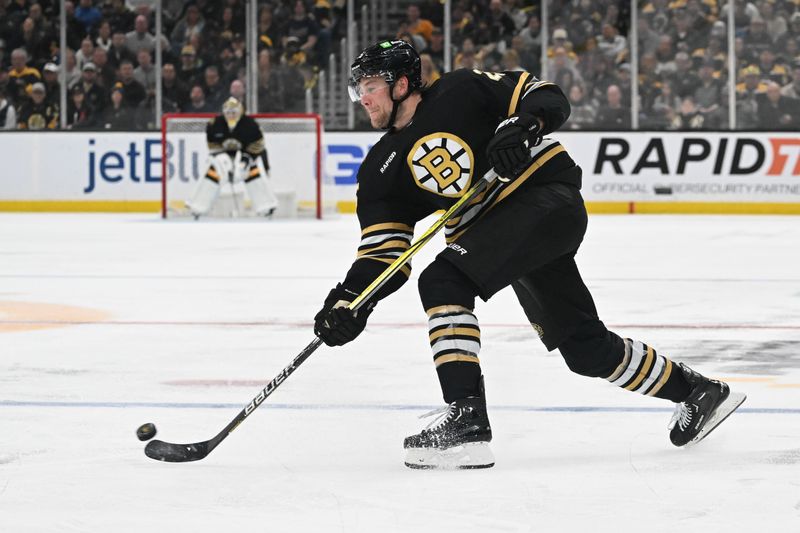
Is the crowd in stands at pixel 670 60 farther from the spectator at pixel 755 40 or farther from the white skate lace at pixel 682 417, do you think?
the white skate lace at pixel 682 417

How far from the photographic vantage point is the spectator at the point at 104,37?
46.4ft

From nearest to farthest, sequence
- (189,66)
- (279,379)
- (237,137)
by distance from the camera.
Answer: (279,379), (237,137), (189,66)

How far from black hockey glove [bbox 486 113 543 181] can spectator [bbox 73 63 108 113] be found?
11.4 meters

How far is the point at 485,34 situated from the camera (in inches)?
541

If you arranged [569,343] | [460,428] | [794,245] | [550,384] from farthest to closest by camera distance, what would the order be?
[794,245]
[550,384]
[569,343]
[460,428]

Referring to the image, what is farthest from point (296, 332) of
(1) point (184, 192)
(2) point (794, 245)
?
(1) point (184, 192)

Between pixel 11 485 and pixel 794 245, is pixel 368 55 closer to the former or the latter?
pixel 11 485

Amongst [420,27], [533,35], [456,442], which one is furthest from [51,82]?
[456,442]

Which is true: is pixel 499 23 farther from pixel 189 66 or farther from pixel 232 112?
pixel 189 66

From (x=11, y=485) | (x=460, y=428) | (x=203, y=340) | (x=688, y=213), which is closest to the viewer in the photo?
(x=11, y=485)

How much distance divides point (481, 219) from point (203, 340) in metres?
2.13

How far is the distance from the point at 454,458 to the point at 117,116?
11.5 metres

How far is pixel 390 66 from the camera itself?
292cm

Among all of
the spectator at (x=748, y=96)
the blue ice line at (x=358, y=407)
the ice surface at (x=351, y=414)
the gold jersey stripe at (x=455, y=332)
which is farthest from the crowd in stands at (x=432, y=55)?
the gold jersey stripe at (x=455, y=332)
